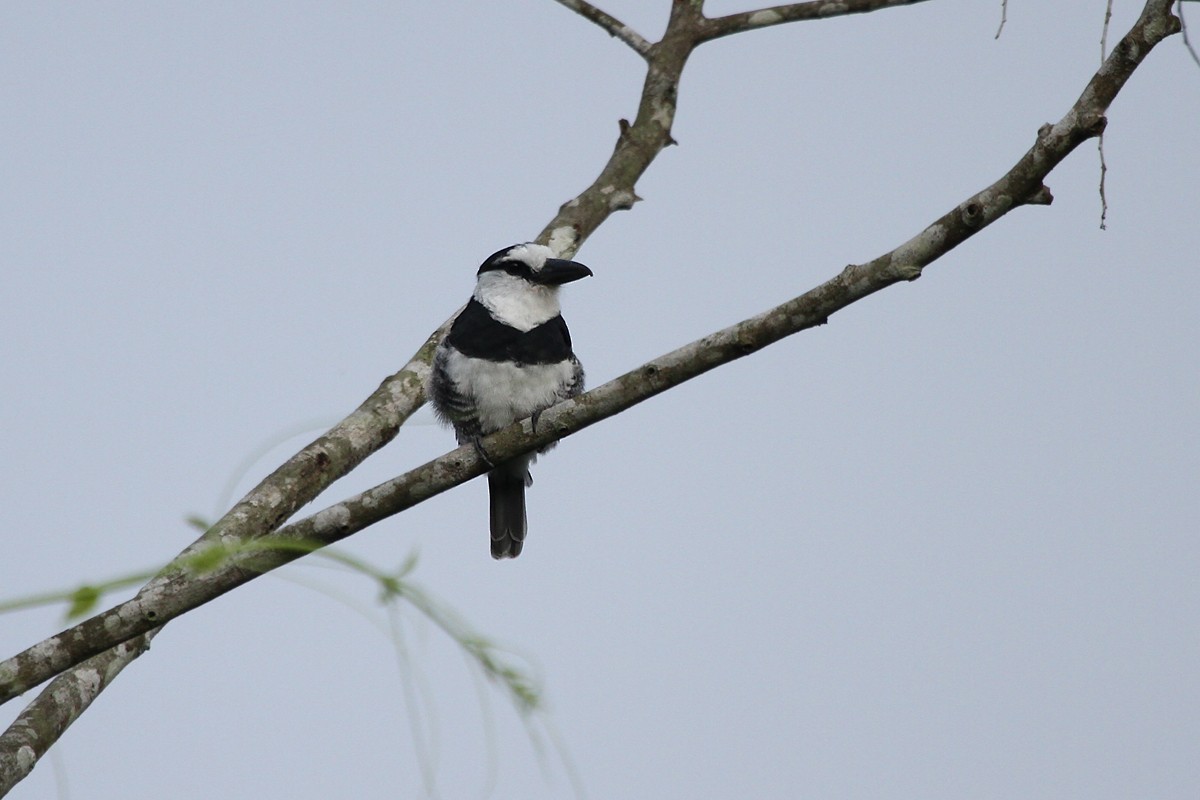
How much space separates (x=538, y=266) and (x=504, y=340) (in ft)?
1.04

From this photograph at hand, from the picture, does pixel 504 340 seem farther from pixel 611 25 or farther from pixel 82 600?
pixel 82 600

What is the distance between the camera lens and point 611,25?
4.95 meters

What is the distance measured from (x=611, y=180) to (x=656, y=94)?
0.42 metres

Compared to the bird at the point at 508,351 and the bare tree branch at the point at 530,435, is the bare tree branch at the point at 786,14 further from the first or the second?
the bare tree branch at the point at 530,435

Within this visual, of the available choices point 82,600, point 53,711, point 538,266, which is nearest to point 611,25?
point 538,266

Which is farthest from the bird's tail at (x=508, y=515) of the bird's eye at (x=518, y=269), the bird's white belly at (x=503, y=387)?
the bird's eye at (x=518, y=269)

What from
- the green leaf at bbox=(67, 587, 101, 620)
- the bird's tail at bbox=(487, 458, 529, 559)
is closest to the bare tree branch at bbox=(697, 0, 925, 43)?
the bird's tail at bbox=(487, 458, 529, 559)

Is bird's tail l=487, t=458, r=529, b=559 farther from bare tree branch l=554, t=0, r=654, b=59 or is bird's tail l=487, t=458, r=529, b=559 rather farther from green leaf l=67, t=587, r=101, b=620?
green leaf l=67, t=587, r=101, b=620

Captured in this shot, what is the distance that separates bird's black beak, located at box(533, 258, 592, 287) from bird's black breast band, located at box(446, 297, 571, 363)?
0.46 feet

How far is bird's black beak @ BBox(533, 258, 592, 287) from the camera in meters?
4.21

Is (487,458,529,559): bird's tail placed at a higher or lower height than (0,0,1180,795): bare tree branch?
higher

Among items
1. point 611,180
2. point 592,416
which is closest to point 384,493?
point 592,416

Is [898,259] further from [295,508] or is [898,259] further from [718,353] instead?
[295,508]

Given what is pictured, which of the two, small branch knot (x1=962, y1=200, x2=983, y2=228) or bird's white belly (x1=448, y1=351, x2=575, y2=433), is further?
bird's white belly (x1=448, y1=351, x2=575, y2=433)
